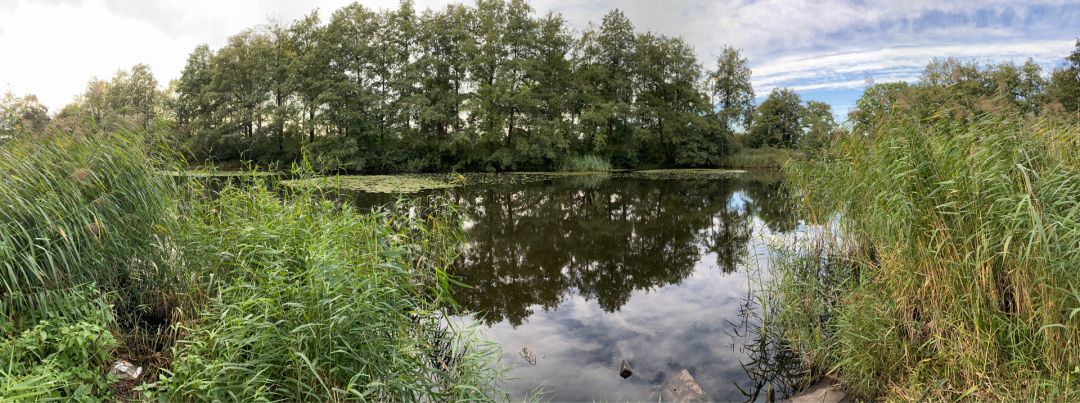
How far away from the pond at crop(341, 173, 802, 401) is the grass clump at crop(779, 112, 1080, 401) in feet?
2.87

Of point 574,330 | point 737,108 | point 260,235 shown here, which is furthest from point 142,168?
point 737,108

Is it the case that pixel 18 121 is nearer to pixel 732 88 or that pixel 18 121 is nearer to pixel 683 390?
pixel 683 390

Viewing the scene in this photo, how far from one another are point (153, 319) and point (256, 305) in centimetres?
142

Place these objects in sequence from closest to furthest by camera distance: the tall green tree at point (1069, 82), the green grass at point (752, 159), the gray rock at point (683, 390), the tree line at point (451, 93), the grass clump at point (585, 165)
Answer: the gray rock at point (683, 390) → the tall green tree at point (1069, 82) → the tree line at point (451, 93) → the grass clump at point (585, 165) → the green grass at point (752, 159)

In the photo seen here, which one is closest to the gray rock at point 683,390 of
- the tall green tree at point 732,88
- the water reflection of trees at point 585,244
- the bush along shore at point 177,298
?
the bush along shore at point 177,298

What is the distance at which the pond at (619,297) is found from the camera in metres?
4.35

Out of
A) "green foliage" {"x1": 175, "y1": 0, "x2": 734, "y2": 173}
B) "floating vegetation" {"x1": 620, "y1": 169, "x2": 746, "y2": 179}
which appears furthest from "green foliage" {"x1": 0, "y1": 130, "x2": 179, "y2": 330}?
"green foliage" {"x1": 175, "y1": 0, "x2": 734, "y2": 173}

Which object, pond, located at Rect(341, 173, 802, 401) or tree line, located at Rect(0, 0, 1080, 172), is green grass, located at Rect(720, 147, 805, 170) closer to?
tree line, located at Rect(0, 0, 1080, 172)

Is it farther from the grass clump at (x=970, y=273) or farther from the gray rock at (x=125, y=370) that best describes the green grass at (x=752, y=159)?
the gray rock at (x=125, y=370)

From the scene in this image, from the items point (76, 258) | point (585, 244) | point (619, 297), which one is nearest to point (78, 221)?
point (76, 258)

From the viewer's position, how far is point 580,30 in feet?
117

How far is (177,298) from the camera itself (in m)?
4.04

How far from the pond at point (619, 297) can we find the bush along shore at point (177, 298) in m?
0.93

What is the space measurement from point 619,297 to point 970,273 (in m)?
3.76
